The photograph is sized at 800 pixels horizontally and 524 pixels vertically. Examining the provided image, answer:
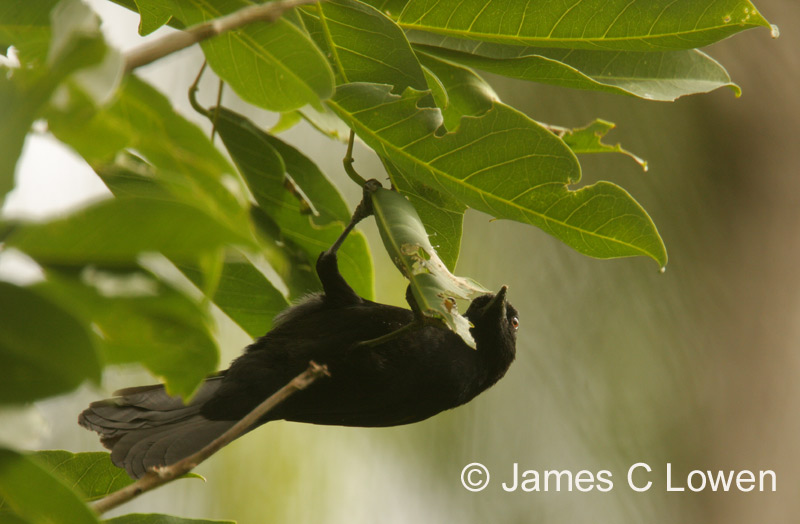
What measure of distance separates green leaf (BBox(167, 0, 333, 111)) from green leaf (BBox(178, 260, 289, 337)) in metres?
0.59

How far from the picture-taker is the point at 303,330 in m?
1.93

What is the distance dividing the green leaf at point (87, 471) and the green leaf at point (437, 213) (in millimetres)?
701

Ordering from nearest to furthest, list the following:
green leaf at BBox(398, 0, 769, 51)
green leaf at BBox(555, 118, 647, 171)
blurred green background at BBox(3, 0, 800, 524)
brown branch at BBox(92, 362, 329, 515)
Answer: brown branch at BBox(92, 362, 329, 515) → green leaf at BBox(398, 0, 769, 51) → green leaf at BBox(555, 118, 647, 171) → blurred green background at BBox(3, 0, 800, 524)

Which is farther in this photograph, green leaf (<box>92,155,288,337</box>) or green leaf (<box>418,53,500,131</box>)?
green leaf (<box>92,155,288,337</box>)

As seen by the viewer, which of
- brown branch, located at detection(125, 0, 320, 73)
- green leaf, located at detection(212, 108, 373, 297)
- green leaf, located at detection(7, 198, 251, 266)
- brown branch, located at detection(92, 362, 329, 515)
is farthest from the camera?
green leaf, located at detection(212, 108, 373, 297)

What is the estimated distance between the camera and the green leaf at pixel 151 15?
110 centimetres

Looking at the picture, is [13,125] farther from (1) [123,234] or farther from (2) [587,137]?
(2) [587,137]

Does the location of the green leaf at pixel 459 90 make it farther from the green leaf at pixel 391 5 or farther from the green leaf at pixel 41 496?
the green leaf at pixel 41 496

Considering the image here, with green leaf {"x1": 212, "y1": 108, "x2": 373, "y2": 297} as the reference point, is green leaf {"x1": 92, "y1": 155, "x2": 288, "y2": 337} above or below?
below

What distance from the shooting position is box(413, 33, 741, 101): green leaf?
1.42m

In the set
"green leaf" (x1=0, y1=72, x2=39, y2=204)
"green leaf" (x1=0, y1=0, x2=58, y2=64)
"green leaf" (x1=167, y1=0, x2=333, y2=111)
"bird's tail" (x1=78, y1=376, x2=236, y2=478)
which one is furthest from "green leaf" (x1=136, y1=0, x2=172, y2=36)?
"bird's tail" (x1=78, y1=376, x2=236, y2=478)

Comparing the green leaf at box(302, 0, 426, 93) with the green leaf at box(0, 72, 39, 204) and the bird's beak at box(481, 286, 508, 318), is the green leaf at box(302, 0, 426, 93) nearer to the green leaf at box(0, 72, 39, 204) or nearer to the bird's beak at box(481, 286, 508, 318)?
the green leaf at box(0, 72, 39, 204)

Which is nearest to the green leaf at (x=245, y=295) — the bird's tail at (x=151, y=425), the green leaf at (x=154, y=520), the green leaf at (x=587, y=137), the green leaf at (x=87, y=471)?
the bird's tail at (x=151, y=425)

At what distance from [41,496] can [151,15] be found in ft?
2.46
